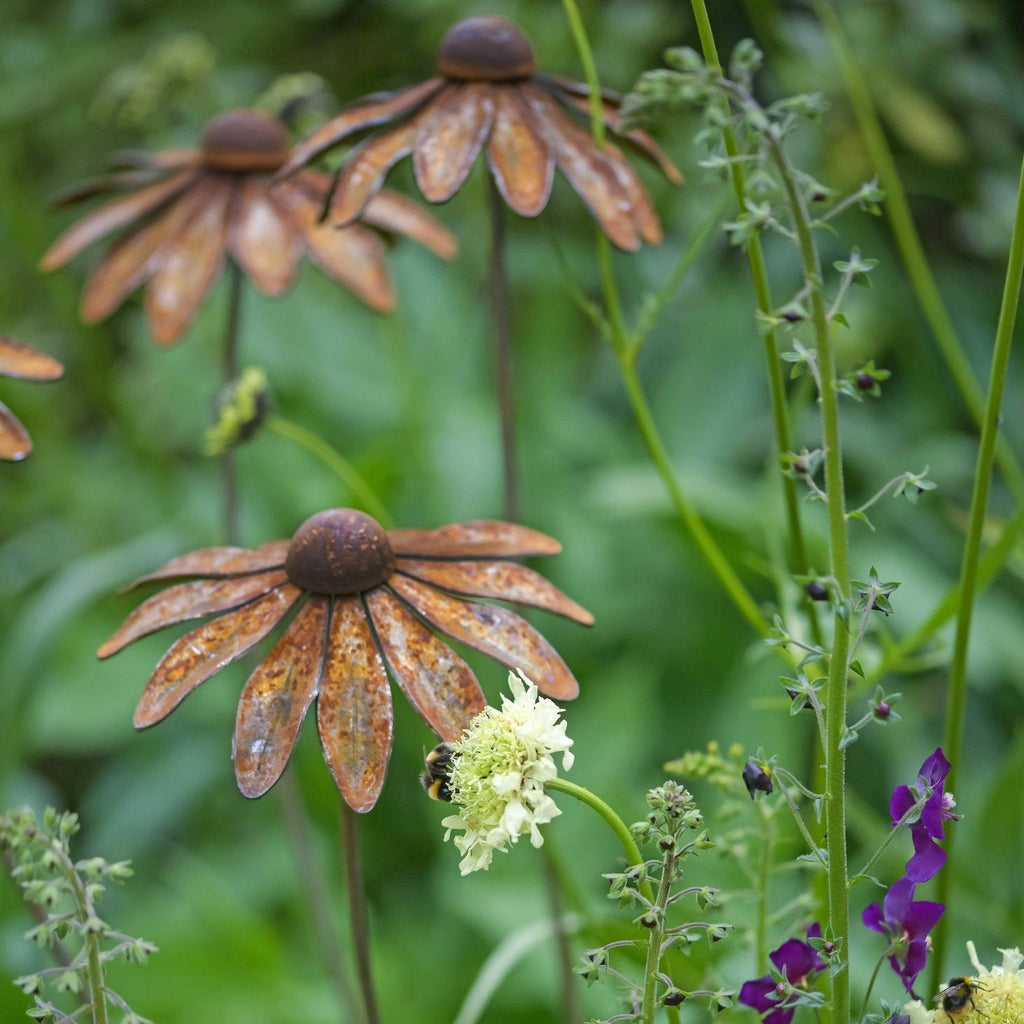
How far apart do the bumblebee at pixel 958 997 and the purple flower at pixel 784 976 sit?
0.04 meters

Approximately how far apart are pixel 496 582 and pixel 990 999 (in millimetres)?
228

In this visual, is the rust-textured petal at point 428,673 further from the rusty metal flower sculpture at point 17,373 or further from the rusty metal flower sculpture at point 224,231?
the rusty metal flower sculpture at point 224,231

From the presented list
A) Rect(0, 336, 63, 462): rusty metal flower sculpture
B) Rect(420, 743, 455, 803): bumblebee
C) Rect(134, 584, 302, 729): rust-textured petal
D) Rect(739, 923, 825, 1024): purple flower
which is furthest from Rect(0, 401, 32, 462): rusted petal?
Rect(739, 923, 825, 1024): purple flower

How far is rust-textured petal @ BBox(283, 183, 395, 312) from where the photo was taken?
0.74 m

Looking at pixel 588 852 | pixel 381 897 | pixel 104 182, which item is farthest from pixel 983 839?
pixel 104 182

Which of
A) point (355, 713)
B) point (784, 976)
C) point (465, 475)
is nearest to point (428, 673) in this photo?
point (355, 713)

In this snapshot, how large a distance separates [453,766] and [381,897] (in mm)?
785

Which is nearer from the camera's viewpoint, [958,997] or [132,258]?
[958,997]

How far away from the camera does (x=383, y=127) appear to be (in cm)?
64

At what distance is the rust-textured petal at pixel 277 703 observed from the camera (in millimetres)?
443

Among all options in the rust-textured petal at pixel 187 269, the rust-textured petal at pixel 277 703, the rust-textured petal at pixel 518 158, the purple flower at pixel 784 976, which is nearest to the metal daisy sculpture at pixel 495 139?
the rust-textured petal at pixel 518 158

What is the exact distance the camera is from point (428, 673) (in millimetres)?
477

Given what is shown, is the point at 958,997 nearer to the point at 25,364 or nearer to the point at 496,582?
the point at 496,582

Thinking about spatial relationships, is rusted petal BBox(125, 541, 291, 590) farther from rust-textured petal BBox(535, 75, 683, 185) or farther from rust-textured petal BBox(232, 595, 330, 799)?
rust-textured petal BBox(535, 75, 683, 185)
